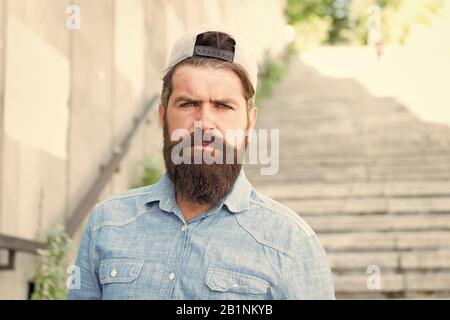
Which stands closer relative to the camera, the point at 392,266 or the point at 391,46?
the point at 392,266

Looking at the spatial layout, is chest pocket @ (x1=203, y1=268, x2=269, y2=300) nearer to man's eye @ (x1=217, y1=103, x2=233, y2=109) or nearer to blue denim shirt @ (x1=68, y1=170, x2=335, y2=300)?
blue denim shirt @ (x1=68, y1=170, x2=335, y2=300)

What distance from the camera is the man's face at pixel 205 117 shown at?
176 centimetres

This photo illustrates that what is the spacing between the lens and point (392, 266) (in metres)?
5.44

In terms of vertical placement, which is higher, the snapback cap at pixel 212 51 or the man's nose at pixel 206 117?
the snapback cap at pixel 212 51

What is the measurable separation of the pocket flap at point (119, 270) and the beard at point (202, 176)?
0.20m

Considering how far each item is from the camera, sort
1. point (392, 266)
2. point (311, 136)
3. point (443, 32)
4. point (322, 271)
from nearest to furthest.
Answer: point (322, 271), point (392, 266), point (311, 136), point (443, 32)

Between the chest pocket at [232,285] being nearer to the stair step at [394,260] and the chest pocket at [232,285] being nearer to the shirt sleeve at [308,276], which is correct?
the shirt sleeve at [308,276]

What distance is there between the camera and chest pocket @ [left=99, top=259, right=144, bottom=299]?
171 cm

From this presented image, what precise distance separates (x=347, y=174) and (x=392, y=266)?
2.02 meters

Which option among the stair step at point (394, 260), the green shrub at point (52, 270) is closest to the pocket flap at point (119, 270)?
the green shrub at point (52, 270)

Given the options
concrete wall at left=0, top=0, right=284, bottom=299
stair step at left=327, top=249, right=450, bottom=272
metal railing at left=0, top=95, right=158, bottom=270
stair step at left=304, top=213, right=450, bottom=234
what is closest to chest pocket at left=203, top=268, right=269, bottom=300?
metal railing at left=0, top=95, right=158, bottom=270

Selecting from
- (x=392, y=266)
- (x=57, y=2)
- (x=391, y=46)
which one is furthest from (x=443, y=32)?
(x=57, y=2)

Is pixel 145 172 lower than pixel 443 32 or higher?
lower
